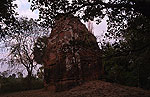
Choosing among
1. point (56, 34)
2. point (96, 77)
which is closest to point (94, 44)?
point (96, 77)

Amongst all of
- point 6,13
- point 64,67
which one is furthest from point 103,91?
point 6,13

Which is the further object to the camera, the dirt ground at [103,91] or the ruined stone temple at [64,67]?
the ruined stone temple at [64,67]

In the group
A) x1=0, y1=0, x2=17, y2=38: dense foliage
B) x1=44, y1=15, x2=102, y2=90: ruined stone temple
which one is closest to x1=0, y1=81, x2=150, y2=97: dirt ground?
x1=44, y1=15, x2=102, y2=90: ruined stone temple

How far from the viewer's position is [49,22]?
4.73m

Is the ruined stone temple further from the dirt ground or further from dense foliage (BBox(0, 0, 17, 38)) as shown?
dense foliage (BBox(0, 0, 17, 38))

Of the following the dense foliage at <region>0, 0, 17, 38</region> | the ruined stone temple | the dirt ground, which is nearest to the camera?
the dense foliage at <region>0, 0, 17, 38</region>

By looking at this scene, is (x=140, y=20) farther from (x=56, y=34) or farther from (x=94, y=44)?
(x=56, y=34)

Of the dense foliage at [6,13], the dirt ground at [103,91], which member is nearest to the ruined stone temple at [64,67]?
the dirt ground at [103,91]

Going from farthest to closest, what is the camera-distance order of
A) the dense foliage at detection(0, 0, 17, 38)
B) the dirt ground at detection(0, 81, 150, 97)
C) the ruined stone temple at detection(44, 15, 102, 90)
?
the ruined stone temple at detection(44, 15, 102, 90), the dirt ground at detection(0, 81, 150, 97), the dense foliage at detection(0, 0, 17, 38)

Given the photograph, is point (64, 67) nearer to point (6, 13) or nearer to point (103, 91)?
point (103, 91)

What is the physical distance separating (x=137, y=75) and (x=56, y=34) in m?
10.1

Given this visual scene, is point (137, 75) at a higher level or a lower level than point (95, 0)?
lower

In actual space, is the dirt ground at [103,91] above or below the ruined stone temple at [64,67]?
below

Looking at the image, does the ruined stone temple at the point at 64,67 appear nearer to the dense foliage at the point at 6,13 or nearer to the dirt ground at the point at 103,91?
the dirt ground at the point at 103,91
